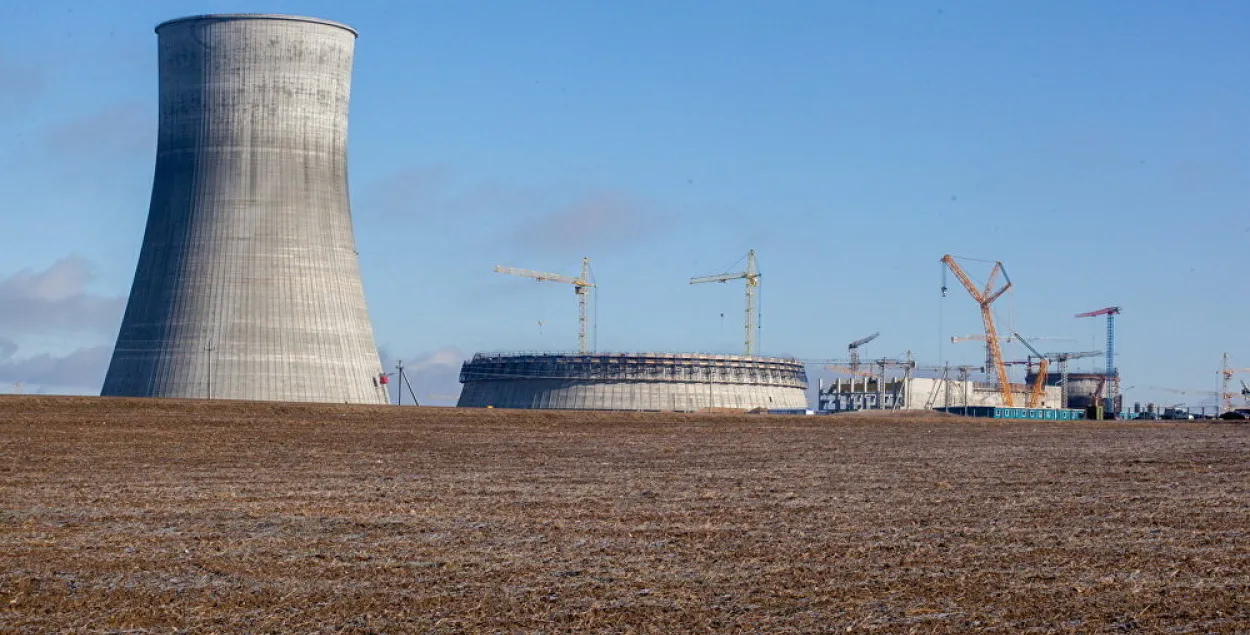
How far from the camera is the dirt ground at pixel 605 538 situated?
10.7 metres

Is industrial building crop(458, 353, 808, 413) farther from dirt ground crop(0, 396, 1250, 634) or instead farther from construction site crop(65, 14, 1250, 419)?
dirt ground crop(0, 396, 1250, 634)

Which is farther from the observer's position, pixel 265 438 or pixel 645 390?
pixel 645 390

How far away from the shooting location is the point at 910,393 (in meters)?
131

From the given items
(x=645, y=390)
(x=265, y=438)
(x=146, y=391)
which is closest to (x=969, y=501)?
(x=265, y=438)

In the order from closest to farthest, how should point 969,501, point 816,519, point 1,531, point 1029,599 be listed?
point 1029,599 → point 1,531 → point 816,519 → point 969,501

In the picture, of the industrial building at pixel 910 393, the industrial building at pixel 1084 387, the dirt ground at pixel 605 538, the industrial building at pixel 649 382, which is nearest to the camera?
the dirt ground at pixel 605 538

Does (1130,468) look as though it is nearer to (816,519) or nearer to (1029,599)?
(816,519)

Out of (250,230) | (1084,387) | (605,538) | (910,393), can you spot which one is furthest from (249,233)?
(1084,387)

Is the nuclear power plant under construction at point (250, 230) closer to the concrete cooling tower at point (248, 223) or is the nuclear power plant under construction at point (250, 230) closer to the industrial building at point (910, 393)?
the concrete cooling tower at point (248, 223)

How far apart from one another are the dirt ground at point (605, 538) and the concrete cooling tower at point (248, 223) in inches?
857

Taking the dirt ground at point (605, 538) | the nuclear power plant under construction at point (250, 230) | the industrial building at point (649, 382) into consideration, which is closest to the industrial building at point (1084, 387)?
the industrial building at point (649, 382)

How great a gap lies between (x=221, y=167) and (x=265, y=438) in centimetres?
2324

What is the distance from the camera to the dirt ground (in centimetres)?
1070

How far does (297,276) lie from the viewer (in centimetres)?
5025
